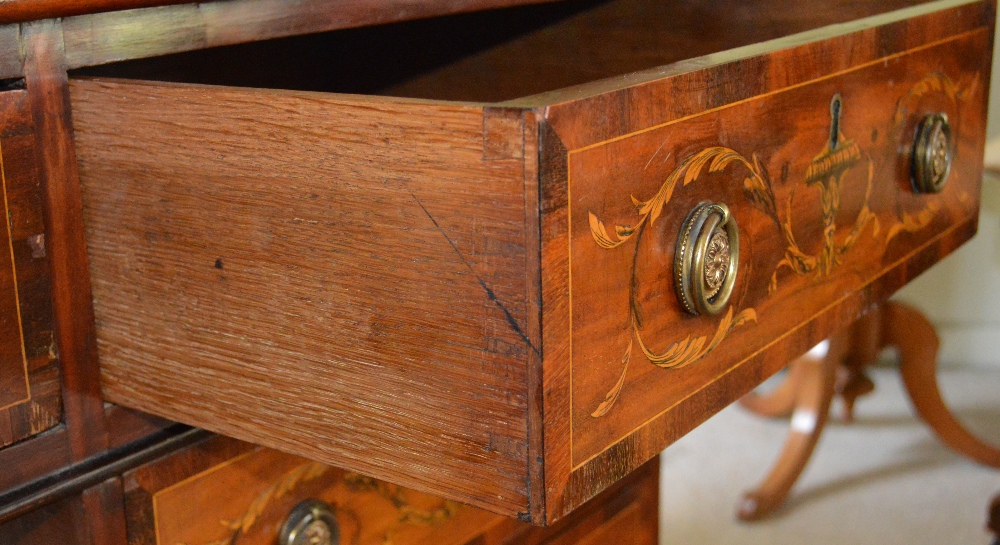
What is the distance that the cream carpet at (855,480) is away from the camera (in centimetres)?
173

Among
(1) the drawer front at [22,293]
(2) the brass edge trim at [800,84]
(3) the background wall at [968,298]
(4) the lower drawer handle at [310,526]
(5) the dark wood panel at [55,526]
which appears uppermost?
(2) the brass edge trim at [800,84]

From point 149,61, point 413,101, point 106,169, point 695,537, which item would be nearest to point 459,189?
point 413,101

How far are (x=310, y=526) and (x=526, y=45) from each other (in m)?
0.45

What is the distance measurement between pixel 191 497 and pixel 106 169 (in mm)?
202

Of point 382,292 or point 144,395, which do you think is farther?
point 144,395

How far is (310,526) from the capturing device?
693 millimetres

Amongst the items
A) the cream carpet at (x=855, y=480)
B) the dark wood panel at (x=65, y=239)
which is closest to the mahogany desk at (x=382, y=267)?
the dark wood panel at (x=65, y=239)

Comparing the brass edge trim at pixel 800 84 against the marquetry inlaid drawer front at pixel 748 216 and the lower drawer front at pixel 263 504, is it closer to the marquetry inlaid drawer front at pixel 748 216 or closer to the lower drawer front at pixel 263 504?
the marquetry inlaid drawer front at pixel 748 216

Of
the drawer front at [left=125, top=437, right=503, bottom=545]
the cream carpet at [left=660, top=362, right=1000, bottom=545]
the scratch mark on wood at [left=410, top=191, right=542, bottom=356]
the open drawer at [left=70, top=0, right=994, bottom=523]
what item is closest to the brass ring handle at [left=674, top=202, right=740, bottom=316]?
the open drawer at [left=70, top=0, right=994, bottom=523]

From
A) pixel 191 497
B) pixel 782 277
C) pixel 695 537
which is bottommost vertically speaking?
pixel 695 537

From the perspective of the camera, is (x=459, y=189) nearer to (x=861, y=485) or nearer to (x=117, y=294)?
(x=117, y=294)

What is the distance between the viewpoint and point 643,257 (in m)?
0.51

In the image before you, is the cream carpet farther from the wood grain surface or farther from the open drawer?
the wood grain surface

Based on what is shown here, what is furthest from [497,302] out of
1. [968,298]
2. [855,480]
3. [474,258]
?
[968,298]
